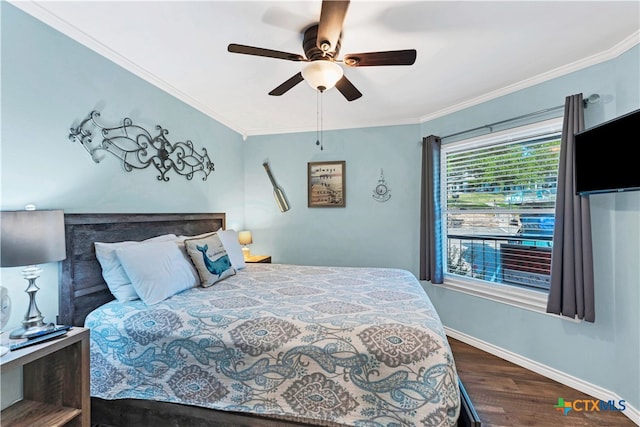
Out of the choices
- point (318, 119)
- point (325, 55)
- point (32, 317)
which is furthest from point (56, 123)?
point (318, 119)

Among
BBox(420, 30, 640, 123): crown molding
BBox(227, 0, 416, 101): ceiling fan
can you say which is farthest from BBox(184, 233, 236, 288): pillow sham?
BBox(420, 30, 640, 123): crown molding

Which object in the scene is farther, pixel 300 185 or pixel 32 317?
pixel 300 185

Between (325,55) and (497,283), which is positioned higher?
(325,55)

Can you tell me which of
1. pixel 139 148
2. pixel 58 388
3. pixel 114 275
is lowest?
pixel 58 388

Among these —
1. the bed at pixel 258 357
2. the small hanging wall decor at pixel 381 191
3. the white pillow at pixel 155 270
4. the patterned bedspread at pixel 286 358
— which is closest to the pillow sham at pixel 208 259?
the white pillow at pixel 155 270

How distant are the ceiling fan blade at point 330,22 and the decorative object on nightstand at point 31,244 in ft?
5.50

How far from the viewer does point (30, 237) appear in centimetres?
134

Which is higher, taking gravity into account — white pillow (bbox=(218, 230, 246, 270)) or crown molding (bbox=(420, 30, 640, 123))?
crown molding (bbox=(420, 30, 640, 123))

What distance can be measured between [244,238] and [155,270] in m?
1.91

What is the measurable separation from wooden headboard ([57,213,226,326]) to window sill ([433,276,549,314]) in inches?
126

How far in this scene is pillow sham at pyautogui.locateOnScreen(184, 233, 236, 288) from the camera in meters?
2.21

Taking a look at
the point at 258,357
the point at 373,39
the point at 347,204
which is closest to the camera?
the point at 258,357

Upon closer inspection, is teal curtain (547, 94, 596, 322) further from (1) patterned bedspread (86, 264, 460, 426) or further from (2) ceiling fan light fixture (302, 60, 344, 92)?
(2) ceiling fan light fixture (302, 60, 344, 92)

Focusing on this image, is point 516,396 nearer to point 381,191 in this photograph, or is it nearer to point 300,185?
point 381,191
